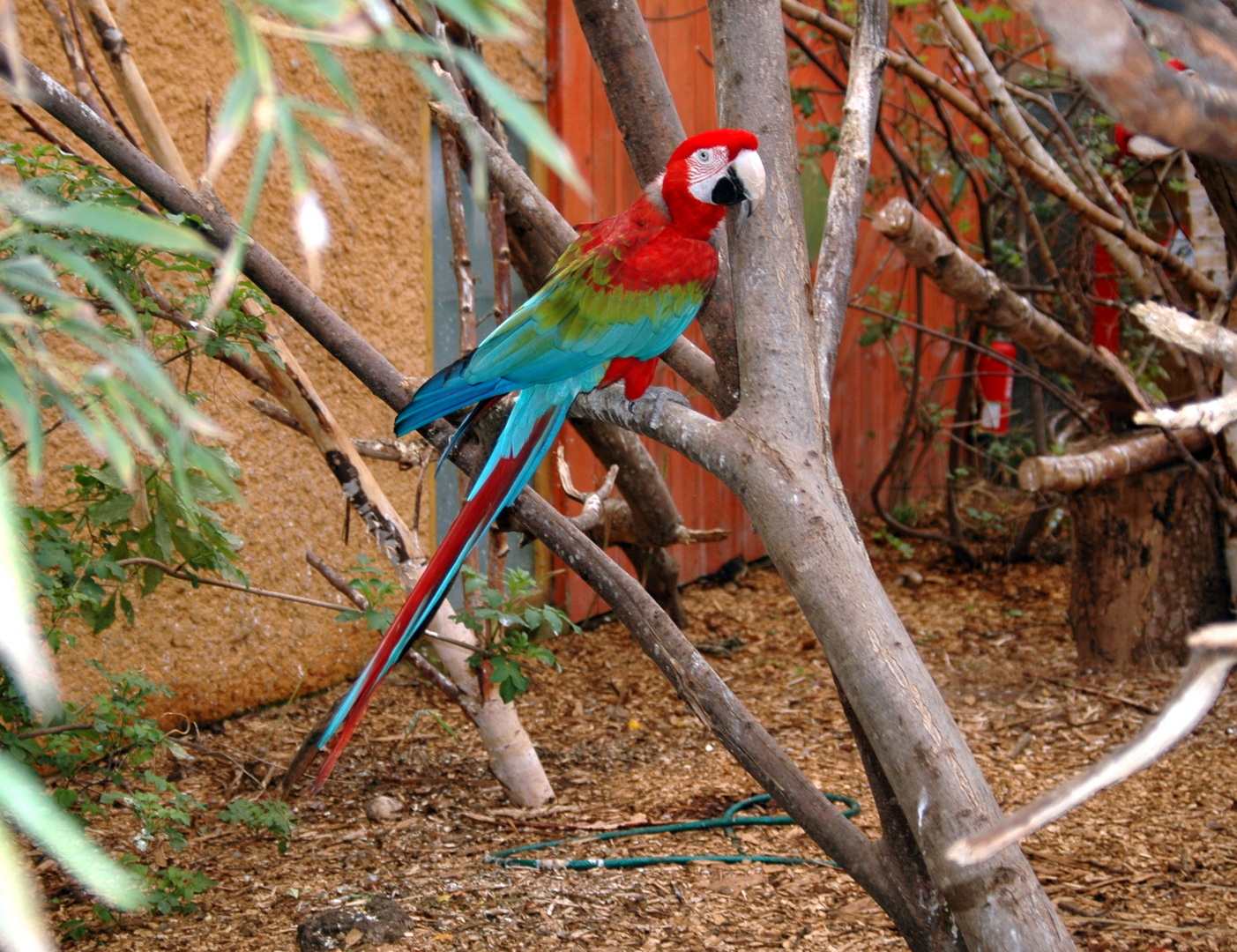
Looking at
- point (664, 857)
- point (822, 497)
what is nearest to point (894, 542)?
point (664, 857)

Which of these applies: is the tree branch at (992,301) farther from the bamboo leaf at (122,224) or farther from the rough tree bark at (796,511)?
the bamboo leaf at (122,224)

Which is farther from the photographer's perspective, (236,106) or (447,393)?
(447,393)

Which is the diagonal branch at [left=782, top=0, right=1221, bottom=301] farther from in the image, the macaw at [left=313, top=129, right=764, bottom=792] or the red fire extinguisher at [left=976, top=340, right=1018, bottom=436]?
the red fire extinguisher at [left=976, top=340, right=1018, bottom=436]

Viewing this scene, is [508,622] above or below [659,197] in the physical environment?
below

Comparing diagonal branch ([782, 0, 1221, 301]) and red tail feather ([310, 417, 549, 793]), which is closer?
red tail feather ([310, 417, 549, 793])

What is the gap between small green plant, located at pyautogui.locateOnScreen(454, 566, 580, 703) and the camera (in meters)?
1.76

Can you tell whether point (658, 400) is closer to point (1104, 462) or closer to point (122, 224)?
point (122, 224)

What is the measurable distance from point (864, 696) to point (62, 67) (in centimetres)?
206

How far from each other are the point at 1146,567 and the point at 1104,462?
0.39 m

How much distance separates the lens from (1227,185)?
125 cm

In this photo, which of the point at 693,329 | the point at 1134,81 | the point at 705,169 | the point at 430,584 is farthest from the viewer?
the point at 693,329

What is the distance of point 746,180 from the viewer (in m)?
1.34

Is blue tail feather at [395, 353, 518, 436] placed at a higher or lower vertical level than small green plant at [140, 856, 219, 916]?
higher

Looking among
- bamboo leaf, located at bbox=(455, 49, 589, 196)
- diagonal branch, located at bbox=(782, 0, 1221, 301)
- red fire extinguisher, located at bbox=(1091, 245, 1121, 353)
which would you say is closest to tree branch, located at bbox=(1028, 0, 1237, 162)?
bamboo leaf, located at bbox=(455, 49, 589, 196)
